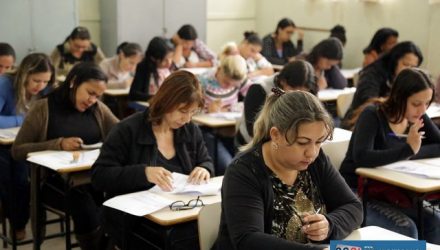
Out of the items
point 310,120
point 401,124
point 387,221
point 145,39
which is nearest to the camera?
point 310,120

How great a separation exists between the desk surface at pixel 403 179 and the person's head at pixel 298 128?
1.15 meters

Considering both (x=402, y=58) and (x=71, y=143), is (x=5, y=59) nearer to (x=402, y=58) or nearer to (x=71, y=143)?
(x=71, y=143)

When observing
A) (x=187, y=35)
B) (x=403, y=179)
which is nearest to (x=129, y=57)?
(x=187, y=35)

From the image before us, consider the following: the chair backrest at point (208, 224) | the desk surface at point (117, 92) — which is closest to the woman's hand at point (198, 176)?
the chair backrest at point (208, 224)

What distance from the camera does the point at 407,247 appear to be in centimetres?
177

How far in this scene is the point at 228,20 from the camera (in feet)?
33.2

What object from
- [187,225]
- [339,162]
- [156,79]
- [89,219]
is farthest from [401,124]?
[156,79]

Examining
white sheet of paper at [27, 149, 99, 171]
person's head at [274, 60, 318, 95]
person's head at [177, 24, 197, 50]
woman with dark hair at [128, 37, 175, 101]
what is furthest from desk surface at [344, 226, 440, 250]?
person's head at [177, 24, 197, 50]

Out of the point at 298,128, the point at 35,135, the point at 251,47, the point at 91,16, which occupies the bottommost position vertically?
the point at 35,135

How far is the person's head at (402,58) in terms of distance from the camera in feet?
16.5

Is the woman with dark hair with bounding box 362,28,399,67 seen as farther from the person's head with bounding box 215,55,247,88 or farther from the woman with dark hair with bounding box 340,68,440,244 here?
the woman with dark hair with bounding box 340,68,440,244

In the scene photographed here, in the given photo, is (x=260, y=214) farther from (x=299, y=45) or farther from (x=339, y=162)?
(x=299, y=45)

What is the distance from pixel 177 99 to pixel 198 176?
1.32 feet

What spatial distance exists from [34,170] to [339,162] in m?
1.83
